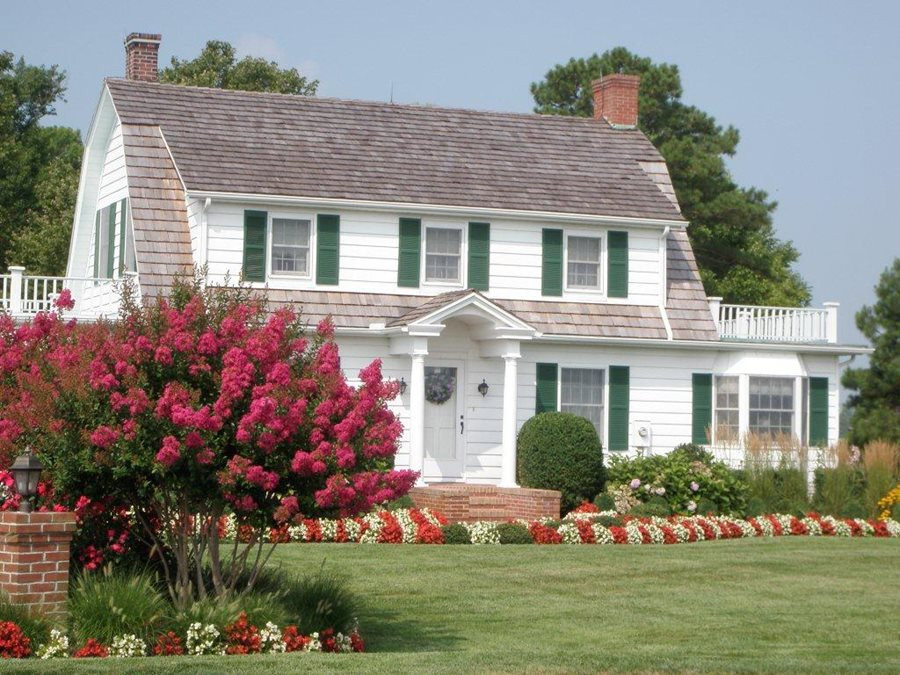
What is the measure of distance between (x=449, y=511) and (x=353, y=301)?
446 cm

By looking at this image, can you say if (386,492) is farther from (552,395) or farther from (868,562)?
(552,395)

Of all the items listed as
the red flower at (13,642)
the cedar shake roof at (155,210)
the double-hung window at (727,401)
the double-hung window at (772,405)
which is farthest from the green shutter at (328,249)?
the red flower at (13,642)

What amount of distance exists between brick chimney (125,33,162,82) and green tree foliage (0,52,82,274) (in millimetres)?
7531

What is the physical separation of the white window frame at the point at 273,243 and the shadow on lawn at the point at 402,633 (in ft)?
37.6

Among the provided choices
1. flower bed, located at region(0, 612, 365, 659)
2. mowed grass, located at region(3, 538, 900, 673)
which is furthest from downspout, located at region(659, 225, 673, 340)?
flower bed, located at region(0, 612, 365, 659)

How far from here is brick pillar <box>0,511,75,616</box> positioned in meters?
11.8

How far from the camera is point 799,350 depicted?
2848 cm

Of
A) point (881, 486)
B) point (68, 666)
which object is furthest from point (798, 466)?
point (68, 666)

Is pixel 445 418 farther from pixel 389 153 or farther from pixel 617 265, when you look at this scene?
pixel 389 153

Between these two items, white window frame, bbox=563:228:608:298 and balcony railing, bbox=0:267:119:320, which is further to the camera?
white window frame, bbox=563:228:608:298

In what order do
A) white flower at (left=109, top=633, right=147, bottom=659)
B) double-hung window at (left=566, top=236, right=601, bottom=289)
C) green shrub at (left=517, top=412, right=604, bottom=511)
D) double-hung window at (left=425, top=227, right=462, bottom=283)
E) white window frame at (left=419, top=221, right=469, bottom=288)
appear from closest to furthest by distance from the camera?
1. white flower at (left=109, top=633, right=147, bottom=659)
2. green shrub at (left=517, top=412, right=604, bottom=511)
3. white window frame at (left=419, top=221, right=469, bottom=288)
4. double-hung window at (left=425, top=227, right=462, bottom=283)
5. double-hung window at (left=566, top=236, right=601, bottom=289)

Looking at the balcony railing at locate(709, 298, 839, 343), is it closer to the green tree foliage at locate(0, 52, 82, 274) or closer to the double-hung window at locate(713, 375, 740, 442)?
the double-hung window at locate(713, 375, 740, 442)

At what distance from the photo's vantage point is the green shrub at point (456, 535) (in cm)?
2095

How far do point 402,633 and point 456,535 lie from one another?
6880mm
